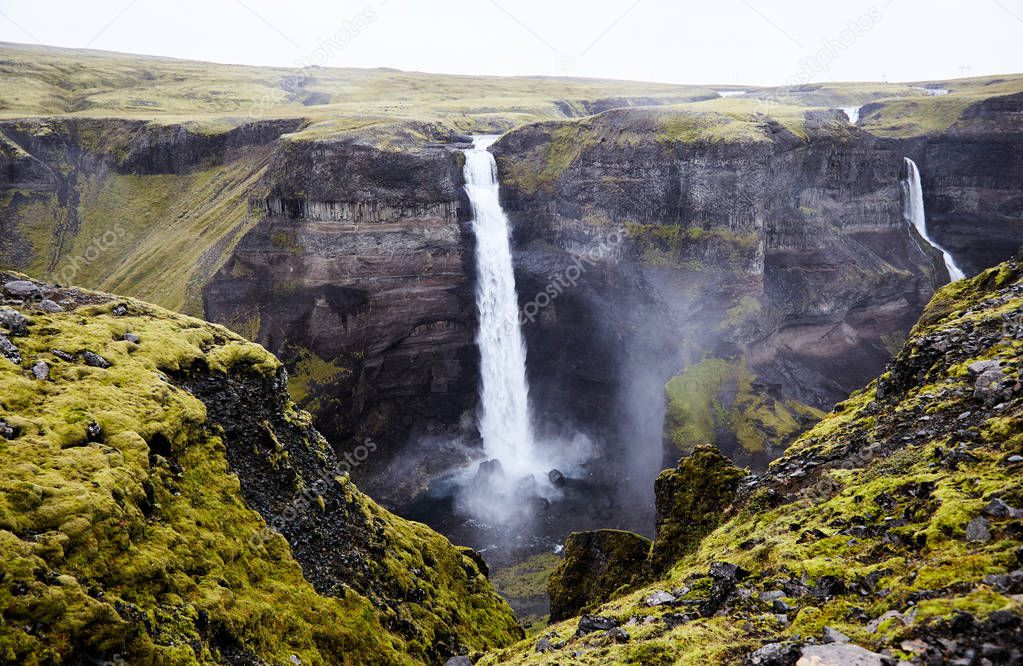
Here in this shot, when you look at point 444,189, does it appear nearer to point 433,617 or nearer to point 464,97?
point 433,617

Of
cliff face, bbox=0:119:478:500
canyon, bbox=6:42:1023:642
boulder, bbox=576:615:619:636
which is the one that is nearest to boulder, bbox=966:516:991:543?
boulder, bbox=576:615:619:636

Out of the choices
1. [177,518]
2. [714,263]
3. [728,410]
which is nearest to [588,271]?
[714,263]

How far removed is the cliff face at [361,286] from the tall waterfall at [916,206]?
57.8 meters

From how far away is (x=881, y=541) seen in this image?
503 inches

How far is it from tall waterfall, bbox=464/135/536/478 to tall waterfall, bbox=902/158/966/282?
174 feet

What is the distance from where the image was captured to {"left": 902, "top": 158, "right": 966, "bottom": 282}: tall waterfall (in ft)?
261

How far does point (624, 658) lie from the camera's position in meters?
13.1

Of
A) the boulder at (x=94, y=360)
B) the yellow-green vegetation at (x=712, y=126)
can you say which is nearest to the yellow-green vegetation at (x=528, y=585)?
the boulder at (x=94, y=360)

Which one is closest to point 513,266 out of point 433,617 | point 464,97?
point 433,617

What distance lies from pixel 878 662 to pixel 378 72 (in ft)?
649

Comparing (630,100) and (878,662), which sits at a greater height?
(630,100)

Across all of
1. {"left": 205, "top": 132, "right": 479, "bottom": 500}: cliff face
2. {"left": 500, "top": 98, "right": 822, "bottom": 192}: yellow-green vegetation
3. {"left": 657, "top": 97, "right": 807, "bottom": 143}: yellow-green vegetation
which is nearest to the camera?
{"left": 205, "top": 132, "right": 479, "bottom": 500}: cliff face

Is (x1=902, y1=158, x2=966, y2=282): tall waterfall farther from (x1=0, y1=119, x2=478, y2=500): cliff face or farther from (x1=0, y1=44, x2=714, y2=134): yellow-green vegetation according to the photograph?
(x1=0, y1=119, x2=478, y2=500): cliff face

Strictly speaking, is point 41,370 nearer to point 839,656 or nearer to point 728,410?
point 839,656
